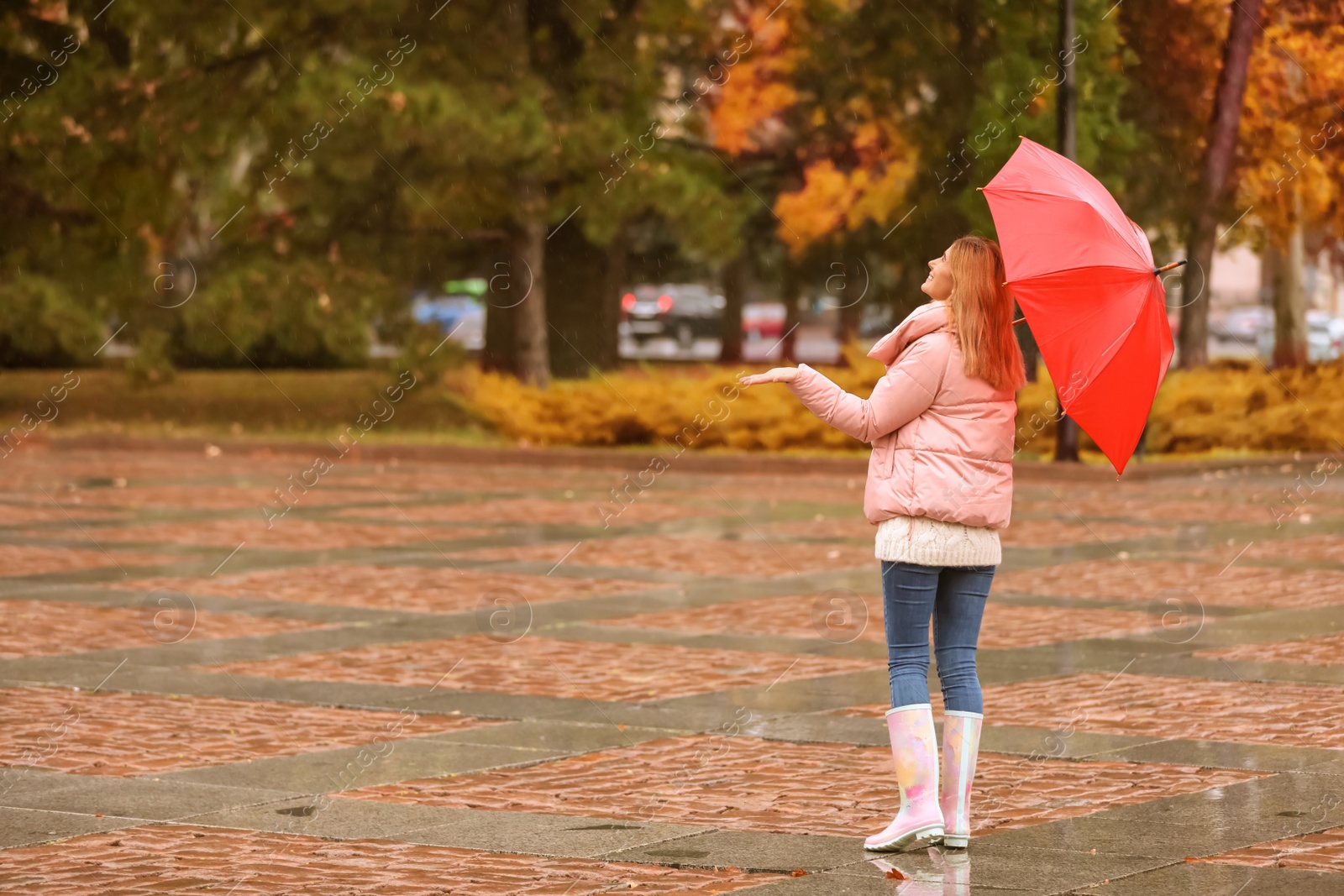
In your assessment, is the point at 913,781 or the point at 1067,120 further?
the point at 1067,120

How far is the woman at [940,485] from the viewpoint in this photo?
555 cm

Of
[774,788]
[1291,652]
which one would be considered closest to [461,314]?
[1291,652]

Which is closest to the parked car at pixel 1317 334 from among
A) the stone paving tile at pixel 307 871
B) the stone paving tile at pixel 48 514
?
the stone paving tile at pixel 48 514

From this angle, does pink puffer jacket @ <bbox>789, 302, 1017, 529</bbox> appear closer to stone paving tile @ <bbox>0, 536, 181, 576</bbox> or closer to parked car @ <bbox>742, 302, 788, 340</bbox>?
stone paving tile @ <bbox>0, 536, 181, 576</bbox>

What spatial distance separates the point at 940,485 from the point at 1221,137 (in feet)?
58.5

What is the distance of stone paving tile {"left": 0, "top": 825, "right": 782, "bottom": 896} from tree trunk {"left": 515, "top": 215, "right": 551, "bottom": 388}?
20.6 metres

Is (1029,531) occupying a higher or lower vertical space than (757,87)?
lower

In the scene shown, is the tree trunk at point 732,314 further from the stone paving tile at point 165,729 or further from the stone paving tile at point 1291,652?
the stone paving tile at point 165,729

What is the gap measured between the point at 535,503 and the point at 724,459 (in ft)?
13.2

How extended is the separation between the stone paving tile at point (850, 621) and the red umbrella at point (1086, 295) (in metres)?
4.04

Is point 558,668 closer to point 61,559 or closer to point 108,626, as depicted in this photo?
point 108,626

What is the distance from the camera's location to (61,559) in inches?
509

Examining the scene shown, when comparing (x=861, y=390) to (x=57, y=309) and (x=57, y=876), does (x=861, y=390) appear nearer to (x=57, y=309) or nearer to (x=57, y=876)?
(x=57, y=309)

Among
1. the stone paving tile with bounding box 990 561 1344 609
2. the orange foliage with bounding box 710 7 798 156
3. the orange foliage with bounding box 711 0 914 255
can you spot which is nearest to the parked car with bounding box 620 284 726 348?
the orange foliage with bounding box 710 7 798 156
